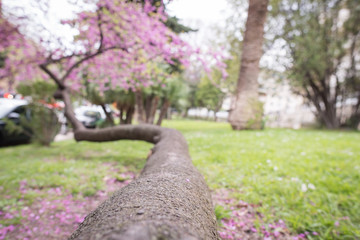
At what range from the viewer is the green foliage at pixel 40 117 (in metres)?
7.02

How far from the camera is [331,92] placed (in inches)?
556

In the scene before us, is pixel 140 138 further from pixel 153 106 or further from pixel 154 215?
pixel 153 106

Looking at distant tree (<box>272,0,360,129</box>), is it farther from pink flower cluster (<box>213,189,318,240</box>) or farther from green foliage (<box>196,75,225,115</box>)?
pink flower cluster (<box>213,189,318,240</box>)

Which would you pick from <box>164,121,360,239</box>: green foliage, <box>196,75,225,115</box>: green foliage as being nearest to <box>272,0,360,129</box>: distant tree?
<box>196,75,225,115</box>: green foliage

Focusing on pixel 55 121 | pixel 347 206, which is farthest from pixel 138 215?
pixel 55 121

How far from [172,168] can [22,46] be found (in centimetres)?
587

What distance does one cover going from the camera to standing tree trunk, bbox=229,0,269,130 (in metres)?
9.04

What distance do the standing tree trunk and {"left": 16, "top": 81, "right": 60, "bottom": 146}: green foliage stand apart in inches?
335

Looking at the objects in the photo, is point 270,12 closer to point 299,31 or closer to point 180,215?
point 299,31

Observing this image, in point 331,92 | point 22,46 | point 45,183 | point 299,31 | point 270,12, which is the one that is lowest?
point 45,183

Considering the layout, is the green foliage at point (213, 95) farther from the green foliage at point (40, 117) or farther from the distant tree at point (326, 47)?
the green foliage at point (40, 117)

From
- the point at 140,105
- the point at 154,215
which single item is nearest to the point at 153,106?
the point at 140,105

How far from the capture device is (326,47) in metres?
12.5

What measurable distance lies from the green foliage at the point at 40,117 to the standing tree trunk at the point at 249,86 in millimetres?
8506
